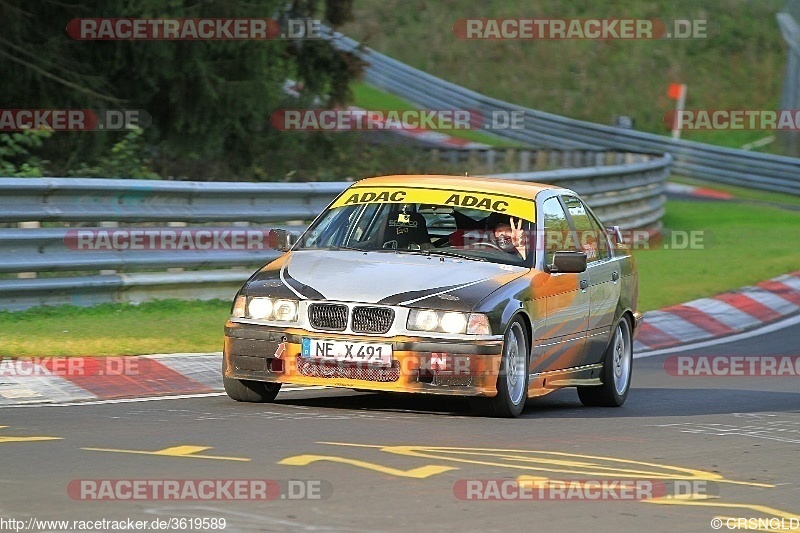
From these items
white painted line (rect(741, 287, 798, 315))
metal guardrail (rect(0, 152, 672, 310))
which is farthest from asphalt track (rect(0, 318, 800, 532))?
white painted line (rect(741, 287, 798, 315))

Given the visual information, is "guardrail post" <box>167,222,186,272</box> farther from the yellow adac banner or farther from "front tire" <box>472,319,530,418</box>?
"front tire" <box>472,319,530,418</box>

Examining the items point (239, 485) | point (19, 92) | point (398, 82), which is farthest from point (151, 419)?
point (398, 82)

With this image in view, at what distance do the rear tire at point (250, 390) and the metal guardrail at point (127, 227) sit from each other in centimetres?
372

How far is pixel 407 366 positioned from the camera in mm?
9031

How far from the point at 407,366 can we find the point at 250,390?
3.98 feet

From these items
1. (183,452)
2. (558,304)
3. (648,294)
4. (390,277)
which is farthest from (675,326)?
(183,452)

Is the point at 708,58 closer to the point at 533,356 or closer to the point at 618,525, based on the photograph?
the point at 533,356

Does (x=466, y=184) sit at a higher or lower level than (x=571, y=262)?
higher

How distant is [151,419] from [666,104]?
37.5 meters

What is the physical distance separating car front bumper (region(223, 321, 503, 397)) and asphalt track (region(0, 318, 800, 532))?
8.2 inches

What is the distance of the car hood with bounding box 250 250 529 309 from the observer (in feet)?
30.0

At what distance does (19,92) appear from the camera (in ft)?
61.2

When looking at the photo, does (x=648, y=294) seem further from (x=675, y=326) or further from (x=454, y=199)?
(x=454, y=199)

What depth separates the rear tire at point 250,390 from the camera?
9.67 metres
